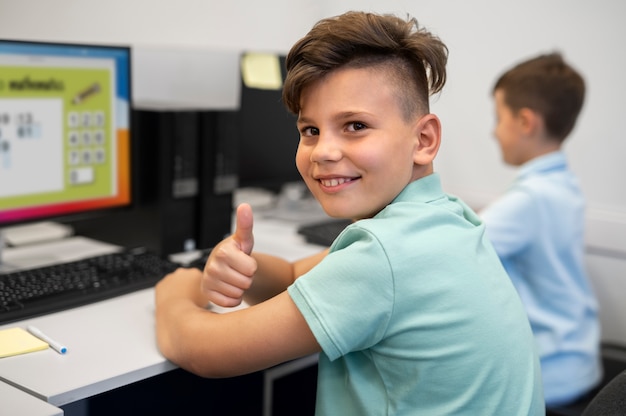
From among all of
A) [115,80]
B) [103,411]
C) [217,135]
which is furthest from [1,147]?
[103,411]

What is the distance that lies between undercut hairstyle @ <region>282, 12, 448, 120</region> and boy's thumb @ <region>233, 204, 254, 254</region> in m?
0.18

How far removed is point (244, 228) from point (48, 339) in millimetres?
371

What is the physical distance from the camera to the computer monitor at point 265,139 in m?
2.24

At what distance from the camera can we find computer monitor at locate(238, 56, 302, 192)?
2.24 metres

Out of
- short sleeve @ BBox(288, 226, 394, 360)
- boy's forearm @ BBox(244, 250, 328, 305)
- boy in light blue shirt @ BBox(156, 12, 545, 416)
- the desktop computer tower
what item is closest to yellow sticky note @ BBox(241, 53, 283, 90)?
the desktop computer tower

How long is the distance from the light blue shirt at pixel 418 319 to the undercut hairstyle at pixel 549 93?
3.75 feet

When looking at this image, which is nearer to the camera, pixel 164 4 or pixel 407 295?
pixel 407 295

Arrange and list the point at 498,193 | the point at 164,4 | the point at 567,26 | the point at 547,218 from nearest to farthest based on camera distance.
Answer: the point at 547,218, the point at 164,4, the point at 567,26, the point at 498,193

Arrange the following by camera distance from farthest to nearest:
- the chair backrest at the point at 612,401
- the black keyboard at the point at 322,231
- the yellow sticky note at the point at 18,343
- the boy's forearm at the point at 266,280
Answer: the black keyboard at the point at 322,231 → the boy's forearm at the point at 266,280 → the yellow sticky note at the point at 18,343 → the chair backrest at the point at 612,401

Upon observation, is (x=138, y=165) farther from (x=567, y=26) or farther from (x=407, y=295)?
(x=567, y=26)

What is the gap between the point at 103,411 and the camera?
65.9 inches

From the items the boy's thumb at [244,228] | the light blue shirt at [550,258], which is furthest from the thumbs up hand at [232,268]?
the light blue shirt at [550,258]

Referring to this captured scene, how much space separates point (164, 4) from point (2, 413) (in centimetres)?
152

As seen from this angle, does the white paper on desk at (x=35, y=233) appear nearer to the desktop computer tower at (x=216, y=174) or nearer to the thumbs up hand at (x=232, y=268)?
the desktop computer tower at (x=216, y=174)
